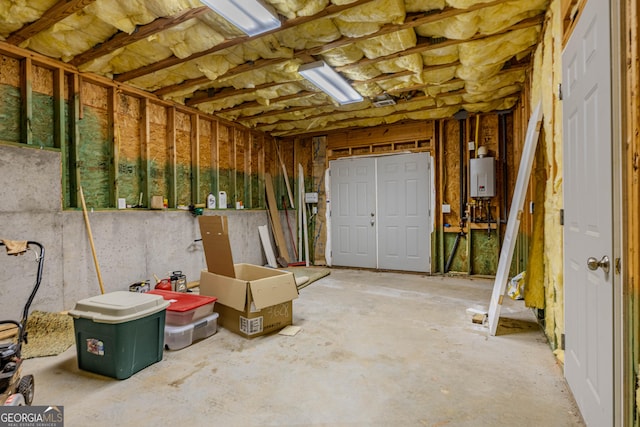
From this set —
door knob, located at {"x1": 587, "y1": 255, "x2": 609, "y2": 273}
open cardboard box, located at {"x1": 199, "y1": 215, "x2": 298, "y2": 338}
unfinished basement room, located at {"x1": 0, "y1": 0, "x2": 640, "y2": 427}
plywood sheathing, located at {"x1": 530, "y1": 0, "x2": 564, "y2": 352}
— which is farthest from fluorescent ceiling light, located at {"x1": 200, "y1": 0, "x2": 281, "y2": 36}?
door knob, located at {"x1": 587, "y1": 255, "x2": 609, "y2": 273}

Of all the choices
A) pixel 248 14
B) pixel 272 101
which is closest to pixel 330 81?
pixel 272 101

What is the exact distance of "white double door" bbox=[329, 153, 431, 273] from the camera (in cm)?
580

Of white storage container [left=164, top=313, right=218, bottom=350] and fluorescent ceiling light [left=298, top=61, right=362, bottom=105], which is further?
fluorescent ceiling light [left=298, top=61, right=362, bottom=105]

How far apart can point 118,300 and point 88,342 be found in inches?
14.1

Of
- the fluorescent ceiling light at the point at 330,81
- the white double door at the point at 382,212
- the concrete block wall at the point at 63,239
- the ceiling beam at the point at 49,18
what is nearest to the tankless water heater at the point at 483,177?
the white double door at the point at 382,212

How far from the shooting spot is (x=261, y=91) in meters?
4.32

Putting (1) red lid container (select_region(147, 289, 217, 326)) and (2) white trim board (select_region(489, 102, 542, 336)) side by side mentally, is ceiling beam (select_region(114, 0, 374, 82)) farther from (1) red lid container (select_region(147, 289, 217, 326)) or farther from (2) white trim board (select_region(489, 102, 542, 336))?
(1) red lid container (select_region(147, 289, 217, 326))

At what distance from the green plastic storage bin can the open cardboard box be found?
2.36 ft

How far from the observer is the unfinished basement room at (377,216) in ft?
5.49

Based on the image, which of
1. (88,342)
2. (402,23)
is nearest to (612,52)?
(402,23)

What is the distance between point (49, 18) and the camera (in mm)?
2633

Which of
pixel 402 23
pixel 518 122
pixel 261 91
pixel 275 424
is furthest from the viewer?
pixel 518 122

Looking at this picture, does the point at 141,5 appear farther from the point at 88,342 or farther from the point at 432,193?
the point at 432,193

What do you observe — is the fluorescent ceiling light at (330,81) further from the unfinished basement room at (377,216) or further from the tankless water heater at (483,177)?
the tankless water heater at (483,177)
